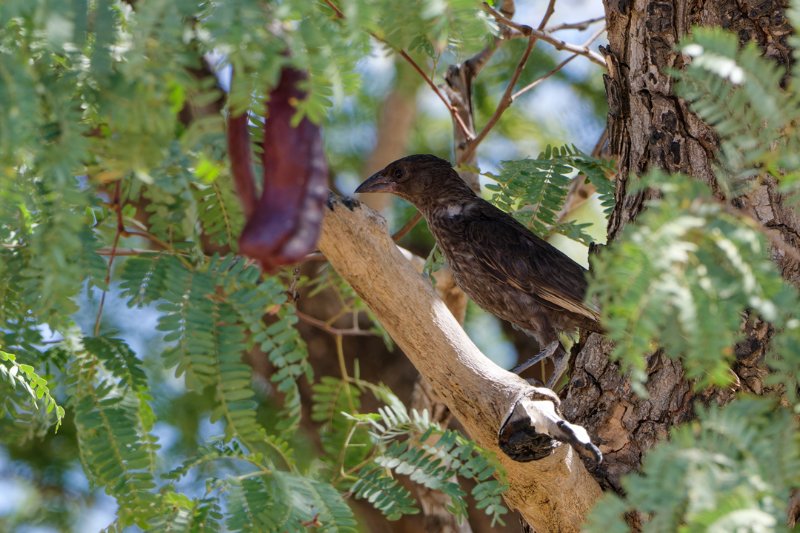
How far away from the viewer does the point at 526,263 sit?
148 inches

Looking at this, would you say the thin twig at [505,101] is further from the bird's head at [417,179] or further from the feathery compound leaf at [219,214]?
the feathery compound leaf at [219,214]

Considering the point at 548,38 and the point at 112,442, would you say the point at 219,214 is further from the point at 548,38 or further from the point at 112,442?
the point at 548,38

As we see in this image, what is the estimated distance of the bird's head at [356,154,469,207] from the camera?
418 cm

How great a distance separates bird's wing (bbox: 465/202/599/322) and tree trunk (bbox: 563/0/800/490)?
46 cm

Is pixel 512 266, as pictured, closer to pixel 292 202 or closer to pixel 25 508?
pixel 292 202

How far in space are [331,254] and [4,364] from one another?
98 cm

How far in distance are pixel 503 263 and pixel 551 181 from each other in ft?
1.47

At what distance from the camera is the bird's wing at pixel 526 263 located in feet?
12.1

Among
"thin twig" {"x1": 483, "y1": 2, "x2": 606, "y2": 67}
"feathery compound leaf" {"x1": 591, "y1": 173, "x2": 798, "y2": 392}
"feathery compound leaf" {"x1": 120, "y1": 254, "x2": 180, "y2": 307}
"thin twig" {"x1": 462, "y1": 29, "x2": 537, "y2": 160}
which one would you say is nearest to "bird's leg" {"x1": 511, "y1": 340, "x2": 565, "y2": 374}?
"thin twig" {"x1": 462, "y1": 29, "x2": 537, "y2": 160}

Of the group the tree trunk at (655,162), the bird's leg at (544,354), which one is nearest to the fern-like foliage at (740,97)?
the tree trunk at (655,162)

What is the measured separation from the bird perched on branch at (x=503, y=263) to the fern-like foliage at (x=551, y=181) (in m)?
0.17

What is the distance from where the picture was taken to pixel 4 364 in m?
2.59

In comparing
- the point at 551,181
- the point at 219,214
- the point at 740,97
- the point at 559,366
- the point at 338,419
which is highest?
the point at 740,97

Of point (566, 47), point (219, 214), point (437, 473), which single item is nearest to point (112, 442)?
point (219, 214)
